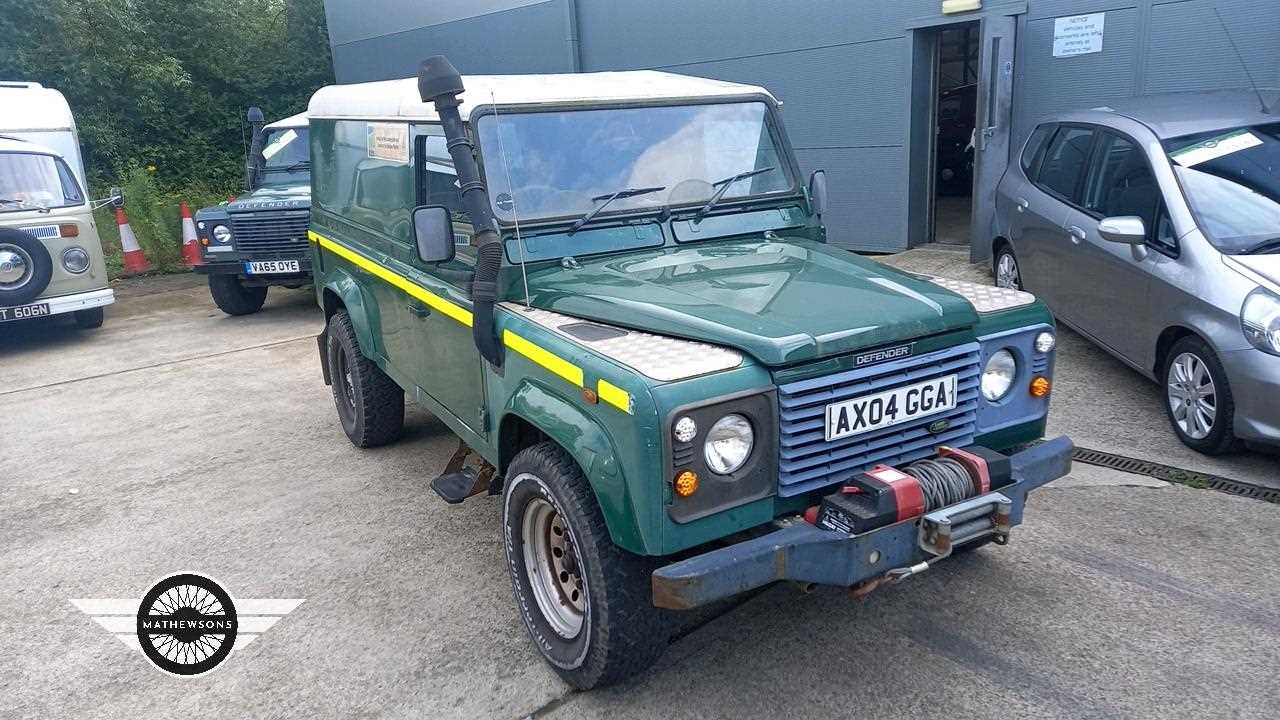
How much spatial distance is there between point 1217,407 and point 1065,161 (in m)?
2.36

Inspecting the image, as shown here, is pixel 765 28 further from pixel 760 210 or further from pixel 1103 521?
pixel 1103 521

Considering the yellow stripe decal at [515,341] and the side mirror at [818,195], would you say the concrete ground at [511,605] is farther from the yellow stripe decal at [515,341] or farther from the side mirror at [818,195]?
the side mirror at [818,195]

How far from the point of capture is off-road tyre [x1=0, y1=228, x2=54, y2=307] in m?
8.46

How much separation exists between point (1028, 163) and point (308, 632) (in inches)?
231

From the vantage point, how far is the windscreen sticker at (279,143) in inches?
416

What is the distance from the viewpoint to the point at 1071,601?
376 cm

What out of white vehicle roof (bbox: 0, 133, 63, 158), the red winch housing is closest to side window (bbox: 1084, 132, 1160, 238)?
the red winch housing

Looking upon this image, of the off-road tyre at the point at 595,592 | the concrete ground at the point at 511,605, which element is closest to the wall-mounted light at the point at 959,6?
the concrete ground at the point at 511,605

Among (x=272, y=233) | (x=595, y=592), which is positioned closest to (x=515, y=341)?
(x=595, y=592)

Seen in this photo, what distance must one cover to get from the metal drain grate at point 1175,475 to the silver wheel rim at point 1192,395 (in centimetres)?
29

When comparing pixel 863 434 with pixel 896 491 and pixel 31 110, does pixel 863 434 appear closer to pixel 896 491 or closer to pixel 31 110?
pixel 896 491

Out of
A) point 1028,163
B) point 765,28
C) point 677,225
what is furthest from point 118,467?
point 765,28

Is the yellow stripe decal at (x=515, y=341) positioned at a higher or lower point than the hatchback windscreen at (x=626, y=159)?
lower

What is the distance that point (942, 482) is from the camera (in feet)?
9.99
